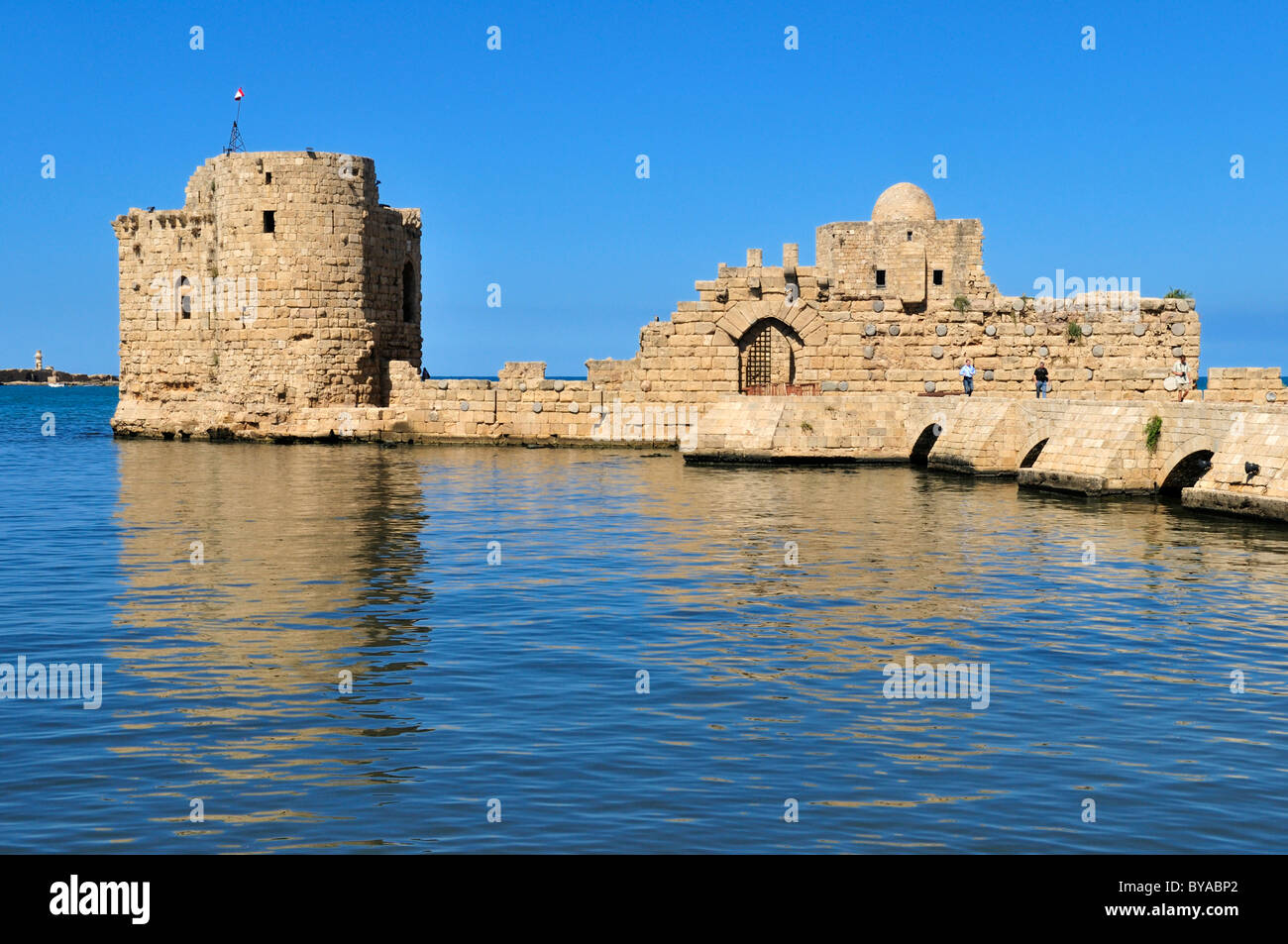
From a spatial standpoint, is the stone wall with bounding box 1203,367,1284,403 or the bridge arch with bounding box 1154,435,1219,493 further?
the stone wall with bounding box 1203,367,1284,403

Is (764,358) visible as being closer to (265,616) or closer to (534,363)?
(534,363)

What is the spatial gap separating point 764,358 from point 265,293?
33.4ft

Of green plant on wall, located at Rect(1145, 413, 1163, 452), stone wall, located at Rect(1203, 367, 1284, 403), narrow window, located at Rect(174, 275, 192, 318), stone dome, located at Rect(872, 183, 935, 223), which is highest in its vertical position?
stone dome, located at Rect(872, 183, 935, 223)

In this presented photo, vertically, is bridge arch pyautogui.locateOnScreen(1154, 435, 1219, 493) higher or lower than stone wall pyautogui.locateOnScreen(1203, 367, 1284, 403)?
lower

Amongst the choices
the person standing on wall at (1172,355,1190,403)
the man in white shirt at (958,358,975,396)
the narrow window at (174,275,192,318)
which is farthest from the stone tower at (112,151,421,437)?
the person standing on wall at (1172,355,1190,403)

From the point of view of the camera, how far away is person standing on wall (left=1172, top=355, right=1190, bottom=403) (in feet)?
77.0

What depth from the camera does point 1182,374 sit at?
23844mm

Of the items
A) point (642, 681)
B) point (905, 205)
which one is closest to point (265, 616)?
point (642, 681)

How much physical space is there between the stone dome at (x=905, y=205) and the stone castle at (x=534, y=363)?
547cm

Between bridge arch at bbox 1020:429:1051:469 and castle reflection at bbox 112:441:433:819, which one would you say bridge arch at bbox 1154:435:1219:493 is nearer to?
bridge arch at bbox 1020:429:1051:469

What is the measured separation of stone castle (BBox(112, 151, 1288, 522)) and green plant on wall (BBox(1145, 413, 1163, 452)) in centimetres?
509

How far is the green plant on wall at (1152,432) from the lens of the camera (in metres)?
17.5

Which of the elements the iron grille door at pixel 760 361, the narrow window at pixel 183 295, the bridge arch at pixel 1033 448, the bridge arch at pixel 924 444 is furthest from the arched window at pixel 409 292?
the bridge arch at pixel 1033 448
